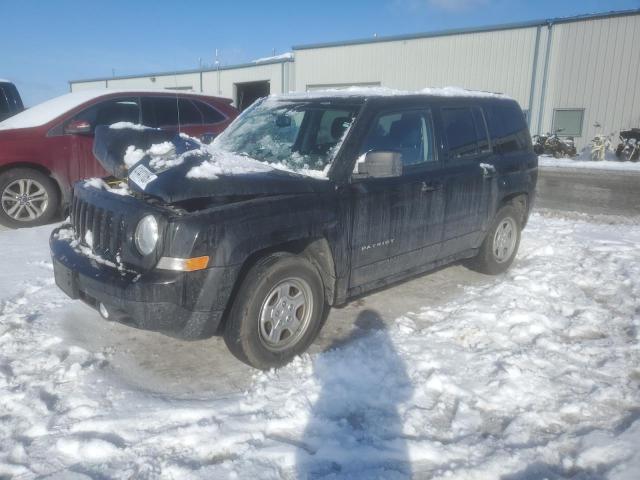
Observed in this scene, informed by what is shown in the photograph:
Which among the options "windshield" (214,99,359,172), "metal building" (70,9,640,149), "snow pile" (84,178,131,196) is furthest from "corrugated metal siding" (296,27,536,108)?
"snow pile" (84,178,131,196)

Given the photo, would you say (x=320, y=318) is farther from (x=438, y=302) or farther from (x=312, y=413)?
(x=438, y=302)

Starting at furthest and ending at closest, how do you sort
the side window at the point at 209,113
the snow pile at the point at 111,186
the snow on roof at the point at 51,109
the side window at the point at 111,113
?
the side window at the point at 209,113
the side window at the point at 111,113
the snow on roof at the point at 51,109
the snow pile at the point at 111,186

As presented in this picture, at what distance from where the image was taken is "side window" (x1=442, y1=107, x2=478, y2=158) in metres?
4.59

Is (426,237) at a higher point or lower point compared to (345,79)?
lower

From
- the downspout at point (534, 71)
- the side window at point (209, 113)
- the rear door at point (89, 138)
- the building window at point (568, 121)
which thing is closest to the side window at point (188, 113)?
the side window at point (209, 113)

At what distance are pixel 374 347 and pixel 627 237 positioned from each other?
539 centimetres

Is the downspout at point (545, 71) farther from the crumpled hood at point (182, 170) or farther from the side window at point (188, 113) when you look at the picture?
the crumpled hood at point (182, 170)

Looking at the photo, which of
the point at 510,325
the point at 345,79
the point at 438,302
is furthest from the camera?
the point at 345,79

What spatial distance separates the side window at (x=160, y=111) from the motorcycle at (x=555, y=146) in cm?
1663

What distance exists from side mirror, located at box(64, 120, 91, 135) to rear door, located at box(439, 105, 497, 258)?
180 inches

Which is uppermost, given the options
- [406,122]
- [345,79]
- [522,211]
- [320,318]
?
A: [345,79]

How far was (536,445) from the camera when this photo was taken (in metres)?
2.69

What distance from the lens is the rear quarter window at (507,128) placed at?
5246 mm

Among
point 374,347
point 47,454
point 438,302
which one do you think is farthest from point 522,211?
point 47,454
